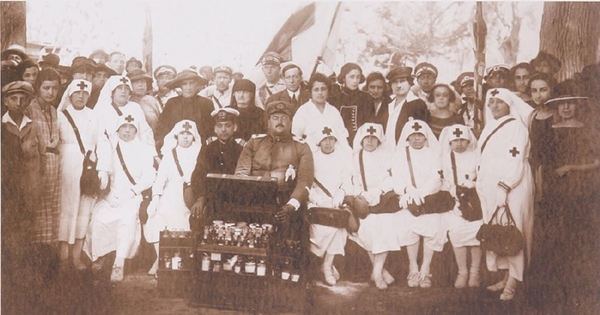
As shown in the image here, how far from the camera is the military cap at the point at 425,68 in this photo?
193 inches

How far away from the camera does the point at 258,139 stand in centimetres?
490

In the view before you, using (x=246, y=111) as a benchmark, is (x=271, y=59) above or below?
above

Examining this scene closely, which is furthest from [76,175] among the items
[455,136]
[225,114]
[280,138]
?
[455,136]

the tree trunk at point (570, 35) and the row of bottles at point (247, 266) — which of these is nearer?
the row of bottles at point (247, 266)

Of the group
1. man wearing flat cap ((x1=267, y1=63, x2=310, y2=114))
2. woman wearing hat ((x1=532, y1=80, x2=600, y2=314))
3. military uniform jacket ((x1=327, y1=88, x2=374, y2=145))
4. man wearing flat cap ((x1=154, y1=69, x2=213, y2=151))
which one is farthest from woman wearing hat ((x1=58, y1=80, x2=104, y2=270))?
woman wearing hat ((x1=532, y1=80, x2=600, y2=314))

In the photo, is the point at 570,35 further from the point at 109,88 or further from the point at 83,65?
the point at 83,65

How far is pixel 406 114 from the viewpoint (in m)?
4.93

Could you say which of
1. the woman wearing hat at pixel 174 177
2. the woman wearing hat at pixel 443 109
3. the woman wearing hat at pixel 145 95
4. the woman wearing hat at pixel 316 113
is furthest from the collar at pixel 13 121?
the woman wearing hat at pixel 443 109

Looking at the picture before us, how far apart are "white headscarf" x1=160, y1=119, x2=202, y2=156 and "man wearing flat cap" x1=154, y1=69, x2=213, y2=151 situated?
0.03 meters

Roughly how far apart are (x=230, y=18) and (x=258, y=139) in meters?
0.96

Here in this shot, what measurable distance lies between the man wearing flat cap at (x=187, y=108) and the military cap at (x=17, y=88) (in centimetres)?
107

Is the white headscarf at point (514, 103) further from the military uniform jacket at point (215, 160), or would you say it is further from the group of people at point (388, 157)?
the military uniform jacket at point (215, 160)

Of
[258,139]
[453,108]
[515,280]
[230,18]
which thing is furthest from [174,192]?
[515,280]

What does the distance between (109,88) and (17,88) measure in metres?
0.71
